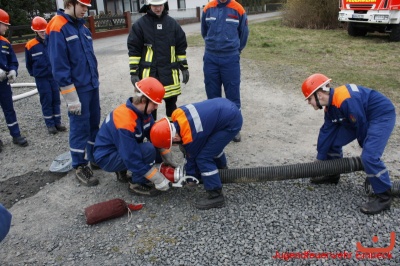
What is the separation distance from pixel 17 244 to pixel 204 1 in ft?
117

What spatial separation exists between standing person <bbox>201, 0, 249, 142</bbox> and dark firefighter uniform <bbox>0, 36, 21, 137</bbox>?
2.91 metres

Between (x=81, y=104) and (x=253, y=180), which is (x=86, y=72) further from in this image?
(x=253, y=180)

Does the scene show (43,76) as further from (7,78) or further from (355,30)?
(355,30)

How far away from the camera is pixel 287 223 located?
9.87ft

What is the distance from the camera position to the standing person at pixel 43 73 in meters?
5.15

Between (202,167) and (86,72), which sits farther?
(86,72)

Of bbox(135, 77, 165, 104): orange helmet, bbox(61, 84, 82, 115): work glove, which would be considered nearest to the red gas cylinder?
bbox(135, 77, 165, 104): orange helmet

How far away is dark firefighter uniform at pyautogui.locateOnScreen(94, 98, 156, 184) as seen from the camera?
3.18 metres

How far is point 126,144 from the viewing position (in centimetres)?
316

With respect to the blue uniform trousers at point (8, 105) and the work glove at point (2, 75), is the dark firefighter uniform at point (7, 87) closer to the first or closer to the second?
the blue uniform trousers at point (8, 105)

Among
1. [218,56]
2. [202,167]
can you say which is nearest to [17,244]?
[202,167]

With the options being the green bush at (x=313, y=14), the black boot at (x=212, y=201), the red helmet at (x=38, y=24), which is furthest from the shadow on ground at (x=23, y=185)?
the green bush at (x=313, y=14)

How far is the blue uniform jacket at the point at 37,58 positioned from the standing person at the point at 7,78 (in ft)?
0.82

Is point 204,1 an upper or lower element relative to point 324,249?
upper
